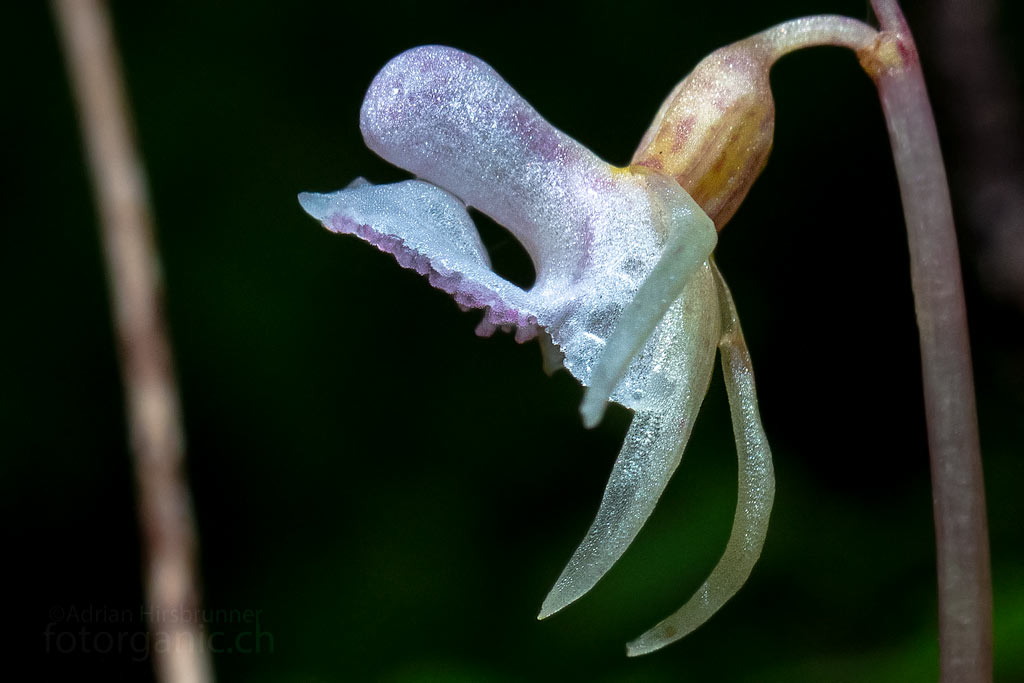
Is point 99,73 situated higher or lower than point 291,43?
lower

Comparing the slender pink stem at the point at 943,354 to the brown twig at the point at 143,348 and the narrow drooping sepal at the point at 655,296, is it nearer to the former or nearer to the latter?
the narrow drooping sepal at the point at 655,296

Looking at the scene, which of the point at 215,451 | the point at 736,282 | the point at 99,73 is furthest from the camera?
the point at 215,451

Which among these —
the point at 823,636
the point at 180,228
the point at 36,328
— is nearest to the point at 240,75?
the point at 180,228

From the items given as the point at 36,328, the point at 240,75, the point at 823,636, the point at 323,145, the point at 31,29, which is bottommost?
the point at 823,636

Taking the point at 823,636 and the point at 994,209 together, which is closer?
the point at 823,636

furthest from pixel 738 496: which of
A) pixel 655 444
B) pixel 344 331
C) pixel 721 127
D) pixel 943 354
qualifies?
pixel 344 331

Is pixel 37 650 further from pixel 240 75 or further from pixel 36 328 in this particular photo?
pixel 240 75

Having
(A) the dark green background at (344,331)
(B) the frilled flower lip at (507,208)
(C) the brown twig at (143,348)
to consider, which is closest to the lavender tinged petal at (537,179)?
(B) the frilled flower lip at (507,208)
